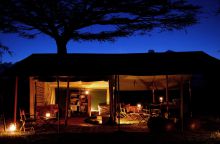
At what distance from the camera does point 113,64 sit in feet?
45.1

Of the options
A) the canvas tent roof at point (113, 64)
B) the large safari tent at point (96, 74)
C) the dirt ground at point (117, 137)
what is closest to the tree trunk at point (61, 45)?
the large safari tent at point (96, 74)

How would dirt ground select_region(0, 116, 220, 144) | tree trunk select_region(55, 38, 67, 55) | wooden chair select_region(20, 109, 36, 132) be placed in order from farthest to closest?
tree trunk select_region(55, 38, 67, 55) → wooden chair select_region(20, 109, 36, 132) → dirt ground select_region(0, 116, 220, 144)

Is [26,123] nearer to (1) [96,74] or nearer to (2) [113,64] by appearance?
(1) [96,74]

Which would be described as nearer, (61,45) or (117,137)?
(117,137)

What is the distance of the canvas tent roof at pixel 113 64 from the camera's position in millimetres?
12669

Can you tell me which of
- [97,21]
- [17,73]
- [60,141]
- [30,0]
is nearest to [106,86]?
[97,21]

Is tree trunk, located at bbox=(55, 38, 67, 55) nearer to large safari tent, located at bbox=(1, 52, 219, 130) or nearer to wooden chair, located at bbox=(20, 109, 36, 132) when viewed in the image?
large safari tent, located at bbox=(1, 52, 219, 130)

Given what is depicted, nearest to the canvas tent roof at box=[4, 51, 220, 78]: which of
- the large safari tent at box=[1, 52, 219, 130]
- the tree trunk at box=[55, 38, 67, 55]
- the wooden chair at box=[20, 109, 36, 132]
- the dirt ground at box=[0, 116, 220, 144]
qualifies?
the large safari tent at box=[1, 52, 219, 130]

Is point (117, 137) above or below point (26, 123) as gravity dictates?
below

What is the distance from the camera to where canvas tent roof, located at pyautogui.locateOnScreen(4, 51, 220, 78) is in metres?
12.7

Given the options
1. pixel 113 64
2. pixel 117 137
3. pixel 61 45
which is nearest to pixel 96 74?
pixel 113 64

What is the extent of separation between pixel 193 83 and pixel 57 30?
7769mm

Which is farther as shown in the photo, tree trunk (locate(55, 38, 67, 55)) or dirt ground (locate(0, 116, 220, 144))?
tree trunk (locate(55, 38, 67, 55))

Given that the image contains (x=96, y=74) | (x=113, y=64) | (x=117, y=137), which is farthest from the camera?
(x=113, y=64)
